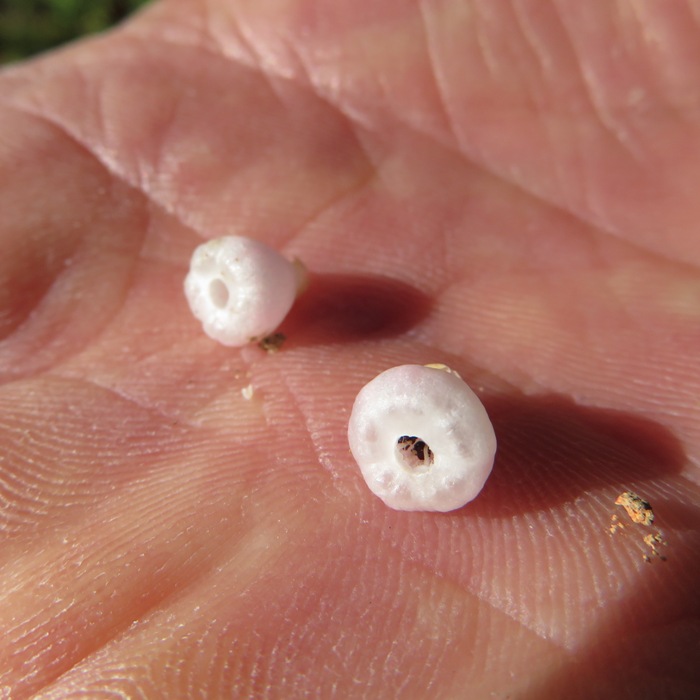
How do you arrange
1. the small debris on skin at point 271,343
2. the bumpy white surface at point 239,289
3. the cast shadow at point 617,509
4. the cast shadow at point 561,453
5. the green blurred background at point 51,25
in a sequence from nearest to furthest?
the cast shadow at point 617,509
the cast shadow at point 561,453
the bumpy white surface at point 239,289
the small debris on skin at point 271,343
the green blurred background at point 51,25

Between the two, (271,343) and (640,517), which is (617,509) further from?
(271,343)

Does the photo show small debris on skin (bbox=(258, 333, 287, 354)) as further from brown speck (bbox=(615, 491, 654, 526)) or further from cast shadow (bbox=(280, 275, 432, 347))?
brown speck (bbox=(615, 491, 654, 526))

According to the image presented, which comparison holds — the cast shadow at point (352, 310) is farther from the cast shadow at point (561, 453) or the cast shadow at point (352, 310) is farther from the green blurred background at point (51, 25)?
the green blurred background at point (51, 25)

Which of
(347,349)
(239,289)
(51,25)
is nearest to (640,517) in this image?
(347,349)

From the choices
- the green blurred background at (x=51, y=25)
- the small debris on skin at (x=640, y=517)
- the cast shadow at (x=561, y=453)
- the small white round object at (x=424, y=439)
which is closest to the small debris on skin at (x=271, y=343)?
the small white round object at (x=424, y=439)

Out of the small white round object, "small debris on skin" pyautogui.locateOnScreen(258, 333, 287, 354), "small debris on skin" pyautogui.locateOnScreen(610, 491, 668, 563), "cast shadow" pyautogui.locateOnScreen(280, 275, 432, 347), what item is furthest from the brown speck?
"small debris on skin" pyautogui.locateOnScreen(258, 333, 287, 354)
